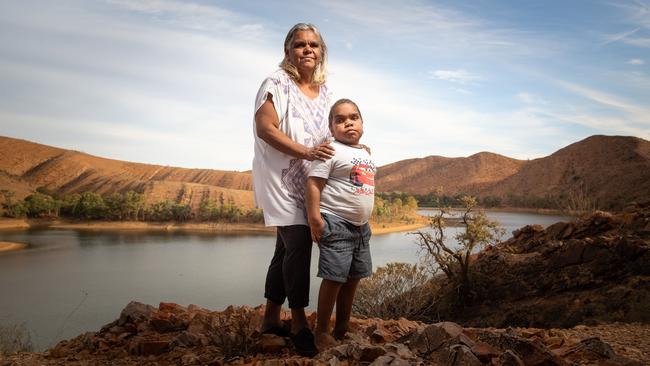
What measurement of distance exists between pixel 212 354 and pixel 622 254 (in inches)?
347

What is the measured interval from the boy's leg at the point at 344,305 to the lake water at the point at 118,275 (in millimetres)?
8152

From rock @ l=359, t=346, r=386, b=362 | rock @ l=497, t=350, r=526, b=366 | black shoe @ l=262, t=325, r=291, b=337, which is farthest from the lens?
black shoe @ l=262, t=325, r=291, b=337

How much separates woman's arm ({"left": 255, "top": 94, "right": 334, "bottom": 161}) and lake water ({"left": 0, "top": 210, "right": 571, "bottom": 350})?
8460 mm

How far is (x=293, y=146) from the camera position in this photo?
9.27 ft

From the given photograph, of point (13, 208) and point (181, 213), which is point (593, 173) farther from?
point (13, 208)

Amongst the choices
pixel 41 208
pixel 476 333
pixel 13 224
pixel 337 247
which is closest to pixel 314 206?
pixel 337 247

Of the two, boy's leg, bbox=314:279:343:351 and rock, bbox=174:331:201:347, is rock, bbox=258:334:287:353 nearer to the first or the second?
boy's leg, bbox=314:279:343:351

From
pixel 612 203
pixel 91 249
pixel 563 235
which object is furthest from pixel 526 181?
pixel 563 235

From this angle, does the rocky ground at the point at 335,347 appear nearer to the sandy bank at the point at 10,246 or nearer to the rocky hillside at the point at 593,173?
the sandy bank at the point at 10,246

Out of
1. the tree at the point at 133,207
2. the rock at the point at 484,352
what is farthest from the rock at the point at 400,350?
the tree at the point at 133,207

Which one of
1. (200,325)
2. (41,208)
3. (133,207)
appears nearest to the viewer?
→ (200,325)

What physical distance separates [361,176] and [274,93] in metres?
0.74

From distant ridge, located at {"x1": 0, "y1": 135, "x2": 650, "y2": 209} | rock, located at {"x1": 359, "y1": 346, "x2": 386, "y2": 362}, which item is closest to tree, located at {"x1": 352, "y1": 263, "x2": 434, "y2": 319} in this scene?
rock, located at {"x1": 359, "y1": 346, "x2": 386, "y2": 362}

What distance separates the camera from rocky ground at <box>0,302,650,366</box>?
8.34 feet
